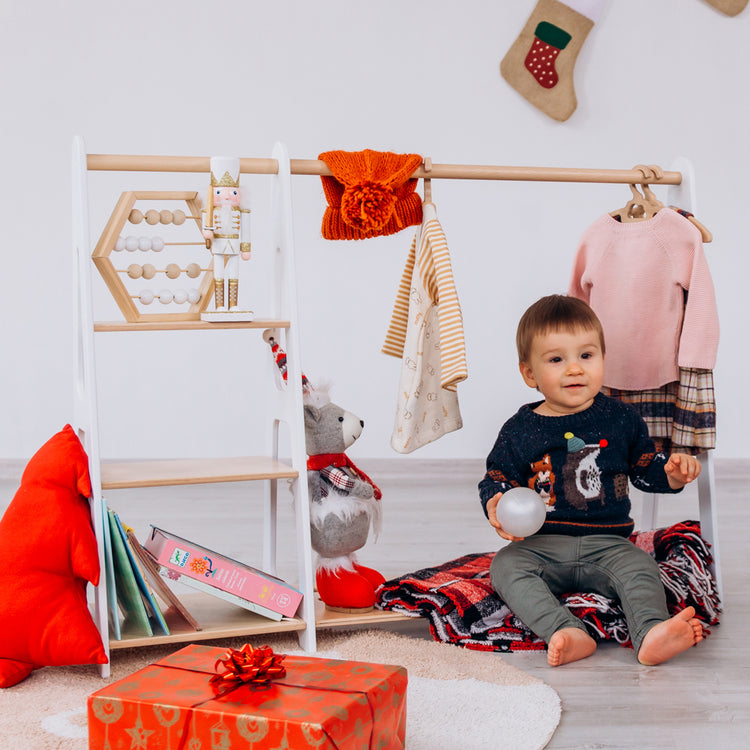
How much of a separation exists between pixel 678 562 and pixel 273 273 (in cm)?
103

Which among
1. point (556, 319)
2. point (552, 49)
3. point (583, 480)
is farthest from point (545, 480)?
point (552, 49)

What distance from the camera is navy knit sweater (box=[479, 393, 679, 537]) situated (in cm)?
186

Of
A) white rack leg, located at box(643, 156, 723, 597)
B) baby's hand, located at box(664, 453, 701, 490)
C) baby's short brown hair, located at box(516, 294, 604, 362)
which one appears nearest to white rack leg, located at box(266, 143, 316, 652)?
baby's short brown hair, located at box(516, 294, 604, 362)

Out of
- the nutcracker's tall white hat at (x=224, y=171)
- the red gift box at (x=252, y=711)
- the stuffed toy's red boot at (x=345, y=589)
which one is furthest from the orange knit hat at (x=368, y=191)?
the red gift box at (x=252, y=711)

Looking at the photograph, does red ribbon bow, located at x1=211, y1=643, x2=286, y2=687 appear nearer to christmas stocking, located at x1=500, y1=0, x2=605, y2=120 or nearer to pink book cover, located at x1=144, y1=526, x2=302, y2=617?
pink book cover, located at x1=144, y1=526, x2=302, y2=617

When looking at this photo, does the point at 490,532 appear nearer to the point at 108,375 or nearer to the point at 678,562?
the point at 678,562

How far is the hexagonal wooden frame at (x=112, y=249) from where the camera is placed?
1.69 metres

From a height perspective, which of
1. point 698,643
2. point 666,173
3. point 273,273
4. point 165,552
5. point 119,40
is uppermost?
point 119,40

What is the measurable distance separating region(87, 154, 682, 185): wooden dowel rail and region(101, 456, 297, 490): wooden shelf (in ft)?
1.80

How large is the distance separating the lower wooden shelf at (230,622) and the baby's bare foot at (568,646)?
0.30 metres

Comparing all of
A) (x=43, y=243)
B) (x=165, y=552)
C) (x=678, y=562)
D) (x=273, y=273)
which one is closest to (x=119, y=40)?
(x=43, y=243)

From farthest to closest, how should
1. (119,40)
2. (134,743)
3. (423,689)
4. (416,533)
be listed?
(119,40)
(416,533)
(423,689)
(134,743)

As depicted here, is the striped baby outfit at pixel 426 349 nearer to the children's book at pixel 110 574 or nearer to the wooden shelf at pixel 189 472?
the wooden shelf at pixel 189 472

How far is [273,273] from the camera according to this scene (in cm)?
190
